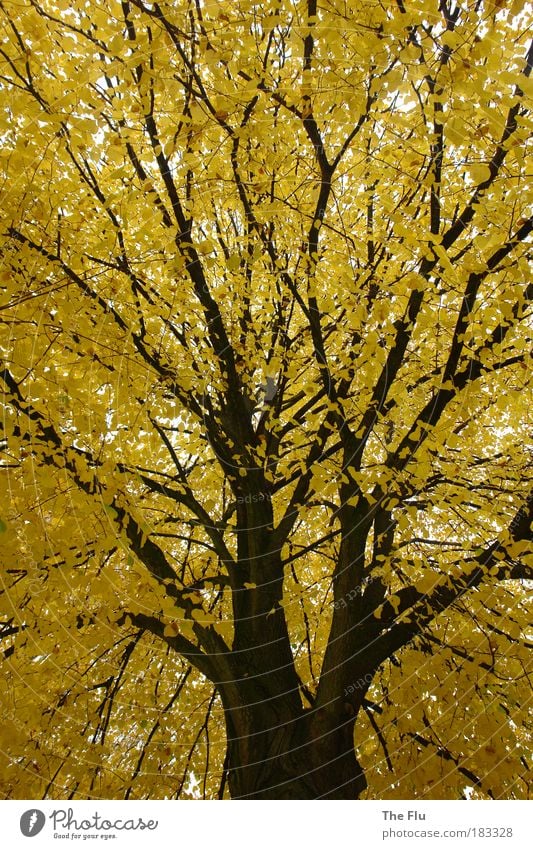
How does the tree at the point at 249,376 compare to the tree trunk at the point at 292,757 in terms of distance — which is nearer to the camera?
the tree at the point at 249,376

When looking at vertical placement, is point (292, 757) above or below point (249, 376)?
below

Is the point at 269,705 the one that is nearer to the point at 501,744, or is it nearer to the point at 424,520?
the point at 501,744

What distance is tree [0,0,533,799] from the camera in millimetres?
3104

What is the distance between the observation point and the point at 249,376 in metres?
5.33

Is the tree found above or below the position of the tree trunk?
above

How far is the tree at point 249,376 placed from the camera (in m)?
3.10

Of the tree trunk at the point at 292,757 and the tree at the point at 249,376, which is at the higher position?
the tree at the point at 249,376

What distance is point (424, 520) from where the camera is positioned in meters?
6.48

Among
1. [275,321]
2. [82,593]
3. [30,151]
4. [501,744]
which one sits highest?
[275,321]

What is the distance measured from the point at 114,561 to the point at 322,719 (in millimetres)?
2477

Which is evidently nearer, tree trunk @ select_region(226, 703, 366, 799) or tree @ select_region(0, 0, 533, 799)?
tree @ select_region(0, 0, 533, 799)

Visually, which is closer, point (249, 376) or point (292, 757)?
point (292, 757)
